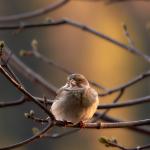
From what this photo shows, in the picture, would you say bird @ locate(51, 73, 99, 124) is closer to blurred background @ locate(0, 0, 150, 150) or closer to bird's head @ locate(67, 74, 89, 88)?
bird's head @ locate(67, 74, 89, 88)

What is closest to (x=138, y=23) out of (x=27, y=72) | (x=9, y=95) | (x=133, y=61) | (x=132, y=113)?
(x=133, y=61)

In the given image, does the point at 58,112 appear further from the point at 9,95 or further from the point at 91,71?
the point at 91,71

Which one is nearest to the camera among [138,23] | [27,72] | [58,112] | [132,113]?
[58,112]

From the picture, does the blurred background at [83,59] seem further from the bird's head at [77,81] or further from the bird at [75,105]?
the bird at [75,105]

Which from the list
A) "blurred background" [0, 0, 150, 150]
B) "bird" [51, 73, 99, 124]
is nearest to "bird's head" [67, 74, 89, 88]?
"bird" [51, 73, 99, 124]

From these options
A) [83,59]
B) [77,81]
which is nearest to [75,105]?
[77,81]

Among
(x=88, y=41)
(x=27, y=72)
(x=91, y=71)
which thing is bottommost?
(x=27, y=72)

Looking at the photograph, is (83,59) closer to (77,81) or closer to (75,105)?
(77,81)
